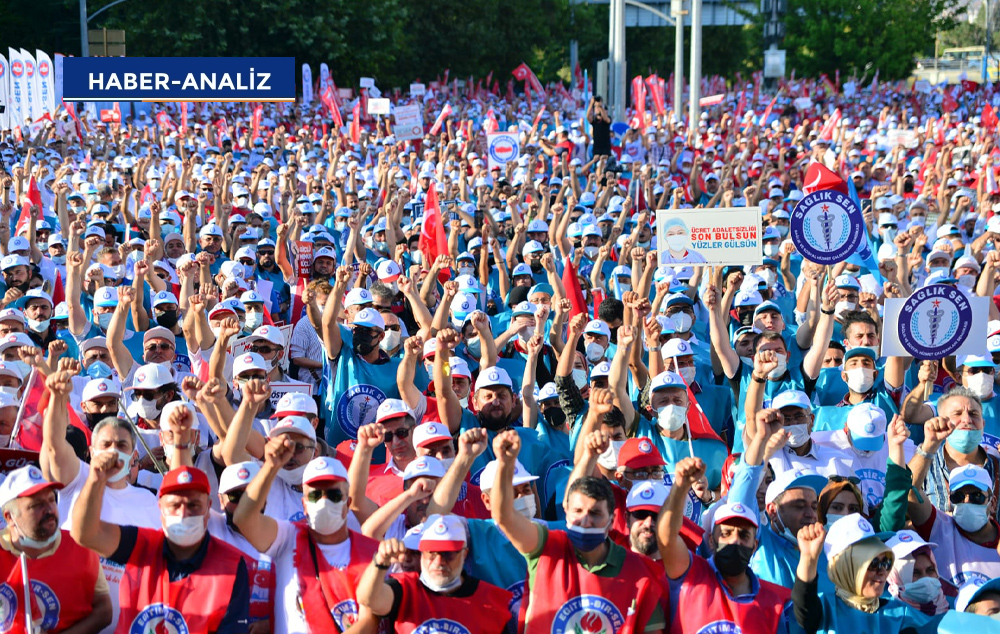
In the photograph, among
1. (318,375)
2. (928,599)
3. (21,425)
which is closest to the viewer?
(928,599)

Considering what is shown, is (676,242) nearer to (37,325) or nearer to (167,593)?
(37,325)

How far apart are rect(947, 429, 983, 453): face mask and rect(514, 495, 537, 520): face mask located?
2185 millimetres

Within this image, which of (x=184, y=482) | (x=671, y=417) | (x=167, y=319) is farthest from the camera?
(x=167, y=319)

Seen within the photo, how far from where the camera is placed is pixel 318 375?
26.6ft

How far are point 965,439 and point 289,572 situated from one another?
334 cm

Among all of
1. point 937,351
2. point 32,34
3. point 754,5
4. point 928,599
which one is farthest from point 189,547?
point 754,5

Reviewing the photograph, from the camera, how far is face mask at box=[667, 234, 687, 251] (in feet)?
32.5

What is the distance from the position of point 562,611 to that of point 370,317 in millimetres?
3290

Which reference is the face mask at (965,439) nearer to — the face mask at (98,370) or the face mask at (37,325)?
the face mask at (98,370)

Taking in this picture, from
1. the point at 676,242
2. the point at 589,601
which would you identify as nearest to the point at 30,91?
the point at 676,242

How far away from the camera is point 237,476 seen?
509 centimetres

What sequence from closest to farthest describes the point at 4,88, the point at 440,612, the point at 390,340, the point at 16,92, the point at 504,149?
the point at 440,612
the point at 390,340
the point at 504,149
the point at 4,88
the point at 16,92

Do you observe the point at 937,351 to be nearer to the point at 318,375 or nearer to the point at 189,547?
the point at 318,375

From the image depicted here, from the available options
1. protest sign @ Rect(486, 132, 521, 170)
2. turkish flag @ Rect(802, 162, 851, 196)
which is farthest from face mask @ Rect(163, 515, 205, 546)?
protest sign @ Rect(486, 132, 521, 170)
